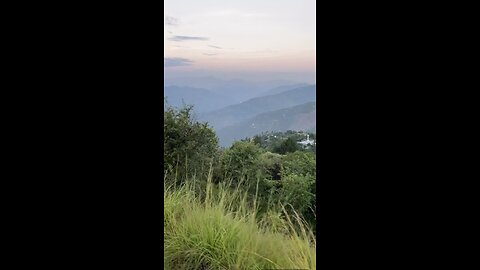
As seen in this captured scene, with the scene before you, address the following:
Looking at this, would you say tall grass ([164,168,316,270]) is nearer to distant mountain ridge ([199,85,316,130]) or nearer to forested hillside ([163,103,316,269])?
forested hillside ([163,103,316,269])

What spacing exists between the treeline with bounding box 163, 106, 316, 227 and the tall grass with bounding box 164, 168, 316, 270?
0.09 m

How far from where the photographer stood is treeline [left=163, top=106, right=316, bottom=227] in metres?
3.00

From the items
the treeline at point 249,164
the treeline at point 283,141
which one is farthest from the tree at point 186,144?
the treeline at point 283,141

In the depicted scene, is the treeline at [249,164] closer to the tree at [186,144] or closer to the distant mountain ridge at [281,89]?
the tree at [186,144]

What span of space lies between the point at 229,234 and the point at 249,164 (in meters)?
0.61

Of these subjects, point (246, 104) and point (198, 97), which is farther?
point (198, 97)

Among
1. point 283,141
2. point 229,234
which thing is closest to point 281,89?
point 283,141

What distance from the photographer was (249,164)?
127 inches

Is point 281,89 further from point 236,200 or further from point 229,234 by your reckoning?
point 229,234

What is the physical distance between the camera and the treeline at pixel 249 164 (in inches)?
118
